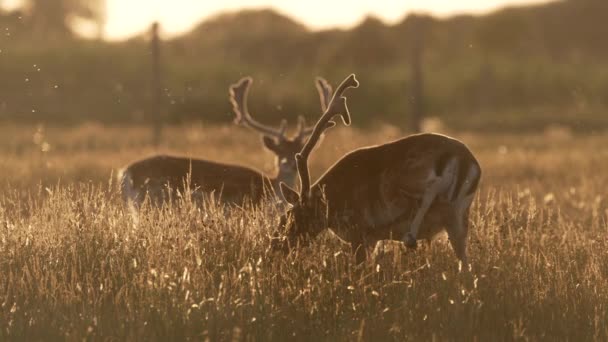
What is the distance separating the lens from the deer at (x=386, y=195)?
9.20 meters

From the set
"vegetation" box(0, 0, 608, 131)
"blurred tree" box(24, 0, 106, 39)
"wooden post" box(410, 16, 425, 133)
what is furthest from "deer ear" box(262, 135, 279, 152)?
"blurred tree" box(24, 0, 106, 39)

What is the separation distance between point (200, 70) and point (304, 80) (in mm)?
3877

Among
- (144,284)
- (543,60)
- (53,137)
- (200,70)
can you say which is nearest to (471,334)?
(144,284)

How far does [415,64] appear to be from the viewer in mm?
25391

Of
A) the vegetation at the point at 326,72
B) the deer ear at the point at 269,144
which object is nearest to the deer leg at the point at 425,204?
the deer ear at the point at 269,144

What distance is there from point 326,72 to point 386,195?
36.2 metres

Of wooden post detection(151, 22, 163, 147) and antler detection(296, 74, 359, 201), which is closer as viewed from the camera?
antler detection(296, 74, 359, 201)

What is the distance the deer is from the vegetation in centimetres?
1623

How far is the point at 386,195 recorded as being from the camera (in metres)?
9.34

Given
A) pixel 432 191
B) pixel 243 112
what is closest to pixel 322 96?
pixel 243 112

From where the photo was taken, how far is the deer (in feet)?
30.2

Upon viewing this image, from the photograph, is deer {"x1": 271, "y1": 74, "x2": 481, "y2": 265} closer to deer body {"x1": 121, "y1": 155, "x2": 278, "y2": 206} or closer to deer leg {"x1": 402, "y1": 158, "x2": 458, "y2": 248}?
deer leg {"x1": 402, "y1": 158, "x2": 458, "y2": 248}

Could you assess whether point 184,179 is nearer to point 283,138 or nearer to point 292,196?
point 283,138

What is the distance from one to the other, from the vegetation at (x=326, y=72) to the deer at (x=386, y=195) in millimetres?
16225
